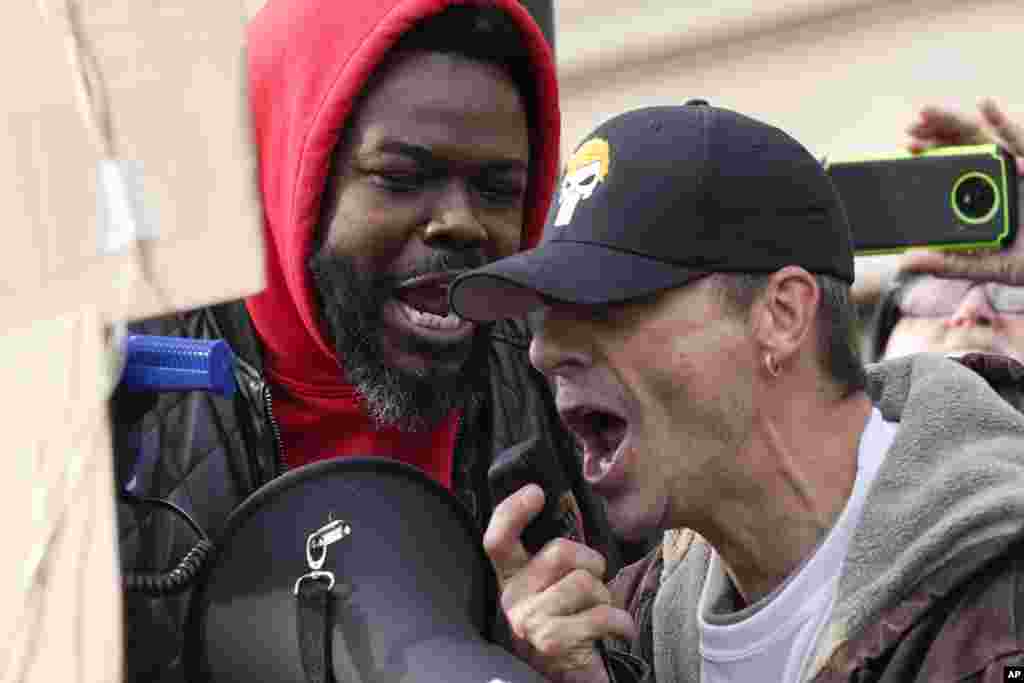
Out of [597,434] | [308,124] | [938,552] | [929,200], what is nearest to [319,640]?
[597,434]

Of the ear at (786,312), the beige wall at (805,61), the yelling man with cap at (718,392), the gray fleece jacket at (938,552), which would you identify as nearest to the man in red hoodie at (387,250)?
the yelling man with cap at (718,392)

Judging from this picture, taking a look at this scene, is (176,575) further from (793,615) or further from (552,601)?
(793,615)

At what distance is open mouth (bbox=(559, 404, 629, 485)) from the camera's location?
210 cm

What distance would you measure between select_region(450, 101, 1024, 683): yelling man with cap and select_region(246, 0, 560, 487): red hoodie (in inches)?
19.5

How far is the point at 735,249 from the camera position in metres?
2.06

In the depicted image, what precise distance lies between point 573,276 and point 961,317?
4.59 ft

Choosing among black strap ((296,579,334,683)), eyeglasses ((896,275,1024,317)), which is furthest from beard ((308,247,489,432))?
eyeglasses ((896,275,1024,317))

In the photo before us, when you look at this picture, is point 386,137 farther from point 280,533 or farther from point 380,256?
point 280,533

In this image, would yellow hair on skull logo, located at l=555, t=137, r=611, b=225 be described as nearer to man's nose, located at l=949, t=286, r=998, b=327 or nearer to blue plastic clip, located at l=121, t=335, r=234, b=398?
blue plastic clip, located at l=121, t=335, r=234, b=398

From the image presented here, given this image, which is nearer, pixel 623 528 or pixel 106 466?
pixel 106 466

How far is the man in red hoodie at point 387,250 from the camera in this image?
97.6 inches

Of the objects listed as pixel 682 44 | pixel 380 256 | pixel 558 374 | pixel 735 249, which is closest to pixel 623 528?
pixel 558 374

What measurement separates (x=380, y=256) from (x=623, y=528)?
640 mm

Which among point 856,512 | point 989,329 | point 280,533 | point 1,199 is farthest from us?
point 989,329
